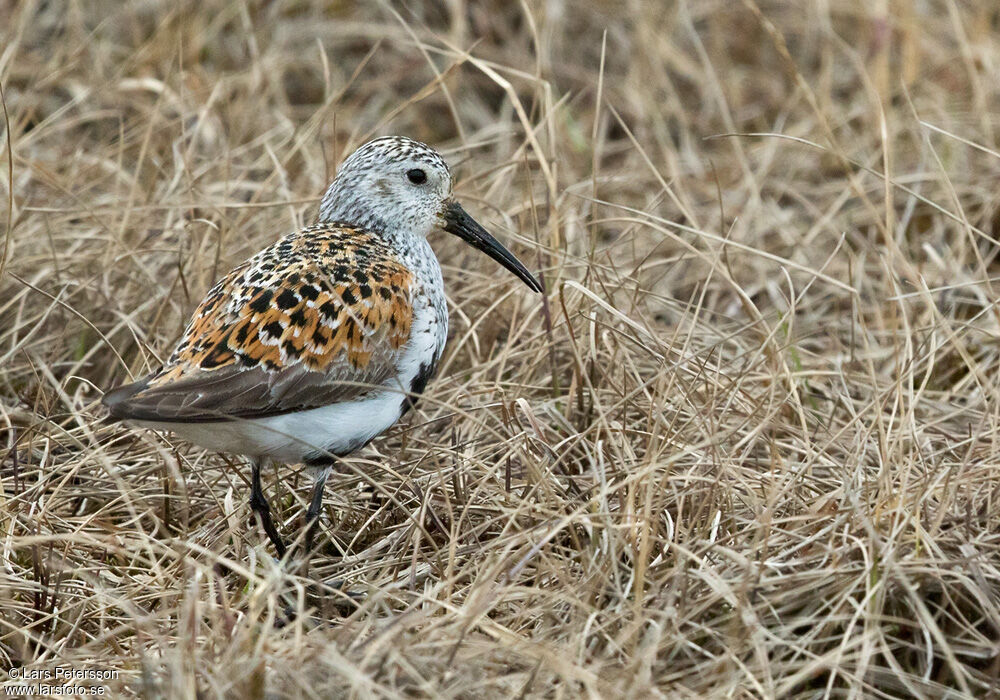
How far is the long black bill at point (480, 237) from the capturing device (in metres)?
5.05

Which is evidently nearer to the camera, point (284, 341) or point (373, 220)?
point (284, 341)

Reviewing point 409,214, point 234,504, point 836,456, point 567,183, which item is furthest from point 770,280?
point 234,504

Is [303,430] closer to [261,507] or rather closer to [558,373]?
[261,507]

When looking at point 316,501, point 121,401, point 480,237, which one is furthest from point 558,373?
point 121,401

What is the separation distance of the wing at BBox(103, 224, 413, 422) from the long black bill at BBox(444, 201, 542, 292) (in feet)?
1.91

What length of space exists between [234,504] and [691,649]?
1870mm

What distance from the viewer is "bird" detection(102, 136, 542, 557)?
404 cm

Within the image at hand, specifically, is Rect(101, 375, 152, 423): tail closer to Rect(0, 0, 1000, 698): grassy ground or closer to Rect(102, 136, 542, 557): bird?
Rect(102, 136, 542, 557): bird

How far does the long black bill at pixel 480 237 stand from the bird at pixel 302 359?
1.13 ft

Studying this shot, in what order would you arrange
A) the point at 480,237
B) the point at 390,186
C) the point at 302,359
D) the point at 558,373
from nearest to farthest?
the point at 302,359, the point at 390,186, the point at 480,237, the point at 558,373

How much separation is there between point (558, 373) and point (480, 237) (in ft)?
2.22

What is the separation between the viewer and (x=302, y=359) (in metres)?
4.16

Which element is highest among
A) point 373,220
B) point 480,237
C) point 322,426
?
point 373,220

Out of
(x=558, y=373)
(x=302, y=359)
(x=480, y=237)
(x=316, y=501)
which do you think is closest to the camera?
(x=302, y=359)
